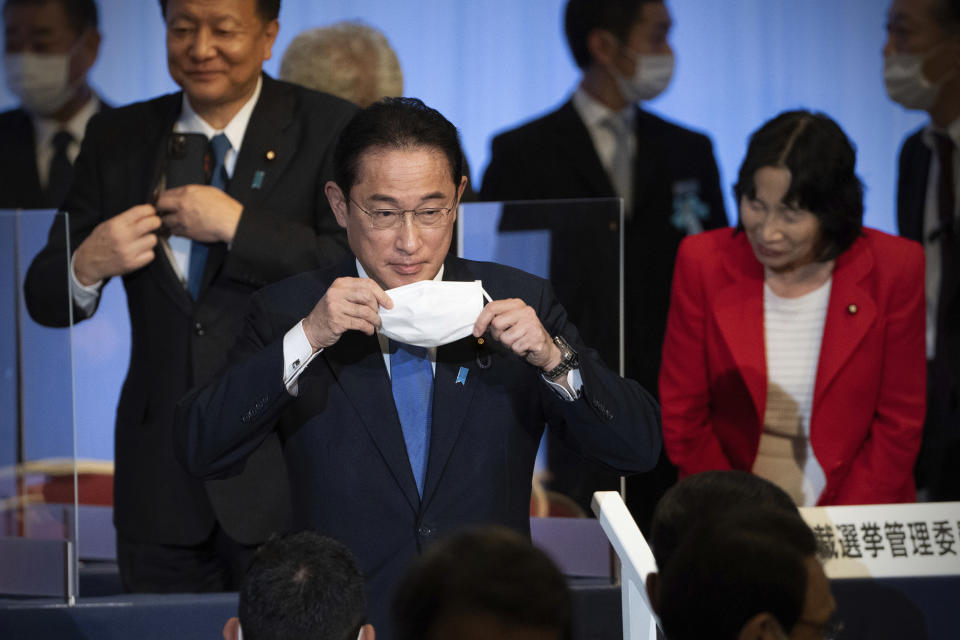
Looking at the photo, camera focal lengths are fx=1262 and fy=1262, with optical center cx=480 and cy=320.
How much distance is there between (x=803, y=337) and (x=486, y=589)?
224 centimetres

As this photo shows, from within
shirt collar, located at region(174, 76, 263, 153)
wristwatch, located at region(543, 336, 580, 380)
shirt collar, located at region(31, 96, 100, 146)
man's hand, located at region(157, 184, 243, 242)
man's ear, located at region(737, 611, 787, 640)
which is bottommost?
man's ear, located at region(737, 611, 787, 640)

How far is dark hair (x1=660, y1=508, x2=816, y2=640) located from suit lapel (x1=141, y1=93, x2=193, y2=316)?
1.81 meters

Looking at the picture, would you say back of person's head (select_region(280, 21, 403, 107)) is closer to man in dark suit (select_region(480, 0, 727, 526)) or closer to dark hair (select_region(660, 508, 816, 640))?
man in dark suit (select_region(480, 0, 727, 526))

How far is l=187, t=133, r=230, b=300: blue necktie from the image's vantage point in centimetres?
310

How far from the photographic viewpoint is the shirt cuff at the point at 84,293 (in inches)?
121

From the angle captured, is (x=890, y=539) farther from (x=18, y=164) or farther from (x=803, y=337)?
(x=18, y=164)

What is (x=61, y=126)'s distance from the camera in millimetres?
4617

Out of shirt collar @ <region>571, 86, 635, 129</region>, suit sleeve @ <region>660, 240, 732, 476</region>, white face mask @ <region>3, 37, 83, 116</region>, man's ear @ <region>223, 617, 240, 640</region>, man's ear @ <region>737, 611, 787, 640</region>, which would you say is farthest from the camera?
white face mask @ <region>3, 37, 83, 116</region>

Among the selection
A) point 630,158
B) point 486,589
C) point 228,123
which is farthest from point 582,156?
point 486,589

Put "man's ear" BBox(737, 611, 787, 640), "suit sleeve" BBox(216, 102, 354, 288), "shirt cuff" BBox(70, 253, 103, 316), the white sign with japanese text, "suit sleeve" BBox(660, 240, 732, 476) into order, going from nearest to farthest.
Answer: "man's ear" BBox(737, 611, 787, 640), the white sign with japanese text, "suit sleeve" BBox(216, 102, 354, 288), "shirt cuff" BBox(70, 253, 103, 316), "suit sleeve" BBox(660, 240, 732, 476)

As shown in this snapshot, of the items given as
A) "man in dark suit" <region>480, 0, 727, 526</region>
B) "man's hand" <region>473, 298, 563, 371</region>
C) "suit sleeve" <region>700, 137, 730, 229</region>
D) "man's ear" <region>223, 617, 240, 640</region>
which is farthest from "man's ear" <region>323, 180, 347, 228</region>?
"suit sleeve" <region>700, 137, 730, 229</region>

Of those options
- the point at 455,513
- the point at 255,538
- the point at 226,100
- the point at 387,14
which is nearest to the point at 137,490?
the point at 255,538

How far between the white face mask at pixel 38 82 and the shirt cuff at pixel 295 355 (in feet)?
9.56

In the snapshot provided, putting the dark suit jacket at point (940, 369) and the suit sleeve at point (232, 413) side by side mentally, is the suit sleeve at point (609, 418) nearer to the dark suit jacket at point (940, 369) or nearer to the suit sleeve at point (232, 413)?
the suit sleeve at point (232, 413)
